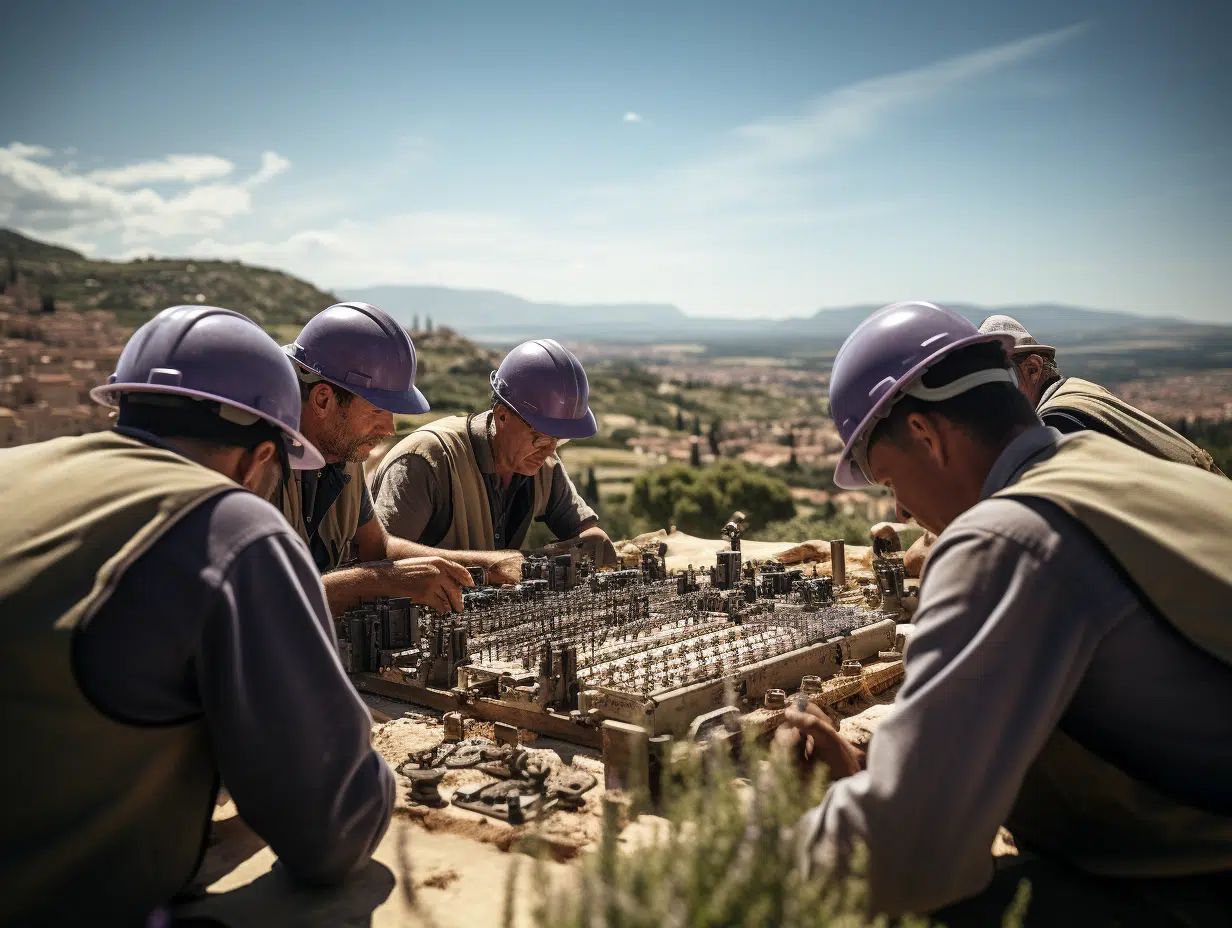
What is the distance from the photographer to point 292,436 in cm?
362

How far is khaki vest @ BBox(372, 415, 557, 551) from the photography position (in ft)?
27.4

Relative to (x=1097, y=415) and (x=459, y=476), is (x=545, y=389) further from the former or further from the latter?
(x=1097, y=415)

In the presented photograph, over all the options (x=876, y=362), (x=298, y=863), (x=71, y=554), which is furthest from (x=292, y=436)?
(x=876, y=362)

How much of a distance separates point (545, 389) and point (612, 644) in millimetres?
3033

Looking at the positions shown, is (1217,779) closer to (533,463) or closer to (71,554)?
(71,554)

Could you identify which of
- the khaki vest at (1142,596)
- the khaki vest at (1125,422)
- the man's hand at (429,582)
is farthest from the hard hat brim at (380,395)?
the khaki vest at (1125,422)

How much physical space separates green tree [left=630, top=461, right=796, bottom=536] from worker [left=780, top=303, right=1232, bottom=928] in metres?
40.3

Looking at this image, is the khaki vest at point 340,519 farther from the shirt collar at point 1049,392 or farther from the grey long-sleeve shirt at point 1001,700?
the shirt collar at point 1049,392

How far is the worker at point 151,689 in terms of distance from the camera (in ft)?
8.75

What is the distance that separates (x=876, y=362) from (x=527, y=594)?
13.6 ft

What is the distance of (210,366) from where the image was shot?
336 centimetres

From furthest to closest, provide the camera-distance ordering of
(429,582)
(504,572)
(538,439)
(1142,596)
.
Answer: (538,439) < (504,572) < (429,582) < (1142,596)

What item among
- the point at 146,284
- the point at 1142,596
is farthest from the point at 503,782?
the point at 146,284

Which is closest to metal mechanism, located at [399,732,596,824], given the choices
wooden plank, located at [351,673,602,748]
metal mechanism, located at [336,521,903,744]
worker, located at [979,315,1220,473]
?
wooden plank, located at [351,673,602,748]
